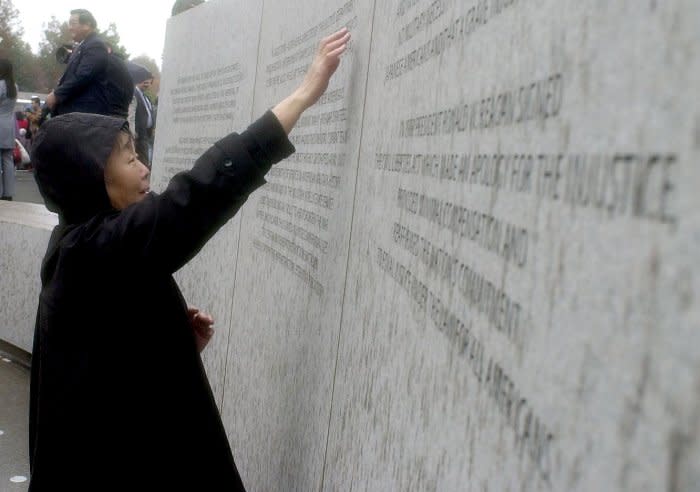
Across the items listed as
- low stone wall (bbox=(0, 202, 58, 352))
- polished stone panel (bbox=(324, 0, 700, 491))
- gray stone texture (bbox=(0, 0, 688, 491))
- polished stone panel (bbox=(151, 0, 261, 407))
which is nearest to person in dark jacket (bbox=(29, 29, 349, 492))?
gray stone texture (bbox=(0, 0, 688, 491))

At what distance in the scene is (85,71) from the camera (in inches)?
299

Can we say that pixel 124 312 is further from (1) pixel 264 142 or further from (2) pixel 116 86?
(2) pixel 116 86

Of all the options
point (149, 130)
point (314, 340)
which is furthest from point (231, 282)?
point (149, 130)

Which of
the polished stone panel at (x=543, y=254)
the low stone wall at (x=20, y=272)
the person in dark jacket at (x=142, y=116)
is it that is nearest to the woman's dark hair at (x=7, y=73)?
the person in dark jacket at (x=142, y=116)

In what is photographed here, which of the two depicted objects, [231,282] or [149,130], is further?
[149,130]

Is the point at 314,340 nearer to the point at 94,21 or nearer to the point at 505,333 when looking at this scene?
the point at 505,333

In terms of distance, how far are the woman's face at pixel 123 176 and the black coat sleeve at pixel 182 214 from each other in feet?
0.53

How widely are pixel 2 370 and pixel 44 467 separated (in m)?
4.38

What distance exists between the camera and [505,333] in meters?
1.25

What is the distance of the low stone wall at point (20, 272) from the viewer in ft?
22.3

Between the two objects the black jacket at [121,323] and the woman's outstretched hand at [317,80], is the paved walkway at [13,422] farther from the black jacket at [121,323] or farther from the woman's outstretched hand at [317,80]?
the woman's outstretched hand at [317,80]

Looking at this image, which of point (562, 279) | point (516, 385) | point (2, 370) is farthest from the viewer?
point (2, 370)

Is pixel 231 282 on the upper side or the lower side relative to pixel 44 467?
upper

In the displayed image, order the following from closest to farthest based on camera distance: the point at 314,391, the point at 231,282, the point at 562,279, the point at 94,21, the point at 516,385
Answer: the point at 562,279 < the point at 516,385 < the point at 314,391 < the point at 231,282 < the point at 94,21
